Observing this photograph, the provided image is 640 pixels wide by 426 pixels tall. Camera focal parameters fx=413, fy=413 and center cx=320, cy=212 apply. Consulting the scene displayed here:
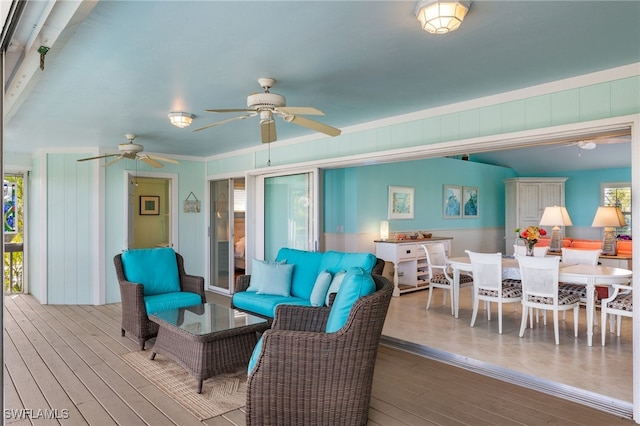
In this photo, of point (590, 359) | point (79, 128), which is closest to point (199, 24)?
point (79, 128)

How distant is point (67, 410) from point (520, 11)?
3.72 meters

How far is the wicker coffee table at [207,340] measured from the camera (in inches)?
123

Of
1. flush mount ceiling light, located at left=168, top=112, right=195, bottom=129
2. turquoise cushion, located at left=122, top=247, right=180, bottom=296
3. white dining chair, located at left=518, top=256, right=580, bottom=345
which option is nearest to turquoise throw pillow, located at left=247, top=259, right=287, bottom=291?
turquoise cushion, located at left=122, top=247, right=180, bottom=296

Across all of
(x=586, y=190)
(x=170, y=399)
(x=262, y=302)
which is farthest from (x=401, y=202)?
(x=170, y=399)

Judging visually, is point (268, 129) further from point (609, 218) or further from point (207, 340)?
point (609, 218)

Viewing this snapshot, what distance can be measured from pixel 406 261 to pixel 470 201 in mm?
3116

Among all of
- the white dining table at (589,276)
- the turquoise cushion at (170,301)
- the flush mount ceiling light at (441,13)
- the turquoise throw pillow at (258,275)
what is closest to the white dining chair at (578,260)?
the white dining table at (589,276)

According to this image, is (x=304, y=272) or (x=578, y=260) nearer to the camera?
(x=304, y=272)

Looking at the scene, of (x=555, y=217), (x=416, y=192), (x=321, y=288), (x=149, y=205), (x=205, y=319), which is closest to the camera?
(x=205, y=319)

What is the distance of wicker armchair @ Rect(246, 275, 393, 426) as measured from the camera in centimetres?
238

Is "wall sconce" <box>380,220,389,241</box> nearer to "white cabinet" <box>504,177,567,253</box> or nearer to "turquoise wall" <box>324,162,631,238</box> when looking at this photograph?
"turquoise wall" <box>324,162,631,238</box>

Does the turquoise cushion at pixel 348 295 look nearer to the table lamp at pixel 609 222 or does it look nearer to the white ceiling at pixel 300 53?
the white ceiling at pixel 300 53

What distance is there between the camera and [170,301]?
14.2 feet

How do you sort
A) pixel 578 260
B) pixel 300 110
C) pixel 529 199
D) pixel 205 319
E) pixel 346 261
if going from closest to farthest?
pixel 300 110
pixel 205 319
pixel 346 261
pixel 578 260
pixel 529 199
